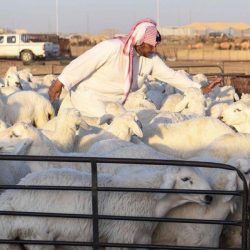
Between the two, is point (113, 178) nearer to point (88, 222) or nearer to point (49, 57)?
point (88, 222)

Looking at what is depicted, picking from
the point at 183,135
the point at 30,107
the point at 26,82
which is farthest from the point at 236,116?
the point at 26,82

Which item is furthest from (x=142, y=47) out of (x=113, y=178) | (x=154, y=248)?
(x=154, y=248)

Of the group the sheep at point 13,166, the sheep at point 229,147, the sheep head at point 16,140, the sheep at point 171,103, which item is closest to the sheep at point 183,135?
the sheep at point 229,147

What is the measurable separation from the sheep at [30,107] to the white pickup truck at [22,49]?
91.7ft

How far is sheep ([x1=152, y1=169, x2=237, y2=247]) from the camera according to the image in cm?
506

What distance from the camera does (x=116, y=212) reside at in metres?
4.78

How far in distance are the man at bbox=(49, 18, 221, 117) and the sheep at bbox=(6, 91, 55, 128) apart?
2597 mm

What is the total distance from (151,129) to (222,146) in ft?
3.46

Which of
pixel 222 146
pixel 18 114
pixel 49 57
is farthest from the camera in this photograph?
pixel 49 57

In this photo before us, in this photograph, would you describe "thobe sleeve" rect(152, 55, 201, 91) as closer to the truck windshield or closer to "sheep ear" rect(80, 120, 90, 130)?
"sheep ear" rect(80, 120, 90, 130)

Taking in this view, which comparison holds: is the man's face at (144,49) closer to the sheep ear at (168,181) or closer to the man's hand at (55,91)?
the man's hand at (55,91)

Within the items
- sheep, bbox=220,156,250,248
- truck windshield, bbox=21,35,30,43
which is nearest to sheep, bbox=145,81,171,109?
sheep, bbox=220,156,250,248

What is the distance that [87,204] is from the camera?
4.72 meters

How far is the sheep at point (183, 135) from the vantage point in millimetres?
7090
